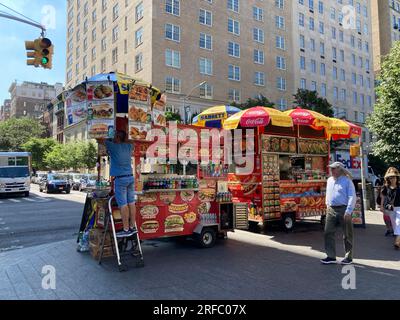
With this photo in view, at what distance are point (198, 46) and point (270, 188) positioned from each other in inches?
1276

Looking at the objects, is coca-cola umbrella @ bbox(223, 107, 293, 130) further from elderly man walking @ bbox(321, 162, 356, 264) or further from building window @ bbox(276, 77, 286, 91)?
building window @ bbox(276, 77, 286, 91)

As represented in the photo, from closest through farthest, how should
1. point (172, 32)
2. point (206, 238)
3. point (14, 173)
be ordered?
point (206, 238), point (14, 173), point (172, 32)

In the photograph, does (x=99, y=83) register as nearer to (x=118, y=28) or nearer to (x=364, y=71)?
(x=118, y=28)

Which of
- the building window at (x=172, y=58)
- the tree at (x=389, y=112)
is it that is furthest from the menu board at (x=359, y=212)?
the building window at (x=172, y=58)

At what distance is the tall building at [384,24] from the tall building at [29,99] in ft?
314

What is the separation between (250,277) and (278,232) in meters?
5.03

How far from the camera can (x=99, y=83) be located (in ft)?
22.3

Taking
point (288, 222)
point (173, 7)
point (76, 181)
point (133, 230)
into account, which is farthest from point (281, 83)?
point (133, 230)

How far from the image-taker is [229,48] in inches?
1666

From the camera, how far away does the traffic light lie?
12.5m

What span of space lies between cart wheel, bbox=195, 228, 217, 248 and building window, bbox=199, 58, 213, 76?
33492 mm

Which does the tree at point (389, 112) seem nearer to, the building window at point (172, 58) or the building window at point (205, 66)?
the building window at point (172, 58)

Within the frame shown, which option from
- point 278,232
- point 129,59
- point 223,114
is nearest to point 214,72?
point 129,59

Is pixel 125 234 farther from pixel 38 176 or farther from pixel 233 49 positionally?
pixel 38 176
